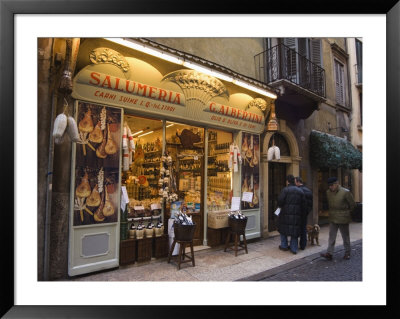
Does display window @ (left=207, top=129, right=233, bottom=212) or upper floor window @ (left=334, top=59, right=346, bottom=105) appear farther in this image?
upper floor window @ (left=334, top=59, right=346, bottom=105)

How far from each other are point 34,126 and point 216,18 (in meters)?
2.69

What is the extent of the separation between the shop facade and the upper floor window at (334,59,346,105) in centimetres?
553

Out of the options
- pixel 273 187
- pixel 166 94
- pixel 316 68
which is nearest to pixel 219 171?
pixel 273 187

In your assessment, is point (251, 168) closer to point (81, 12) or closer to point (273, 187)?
point (273, 187)

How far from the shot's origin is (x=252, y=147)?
6750mm

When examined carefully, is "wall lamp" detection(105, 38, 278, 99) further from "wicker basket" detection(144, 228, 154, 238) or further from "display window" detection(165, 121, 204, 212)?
"wicker basket" detection(144, 228, 154, 238)

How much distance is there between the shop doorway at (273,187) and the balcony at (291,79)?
5.83ft

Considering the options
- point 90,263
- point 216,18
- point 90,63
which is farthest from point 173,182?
point 216,18

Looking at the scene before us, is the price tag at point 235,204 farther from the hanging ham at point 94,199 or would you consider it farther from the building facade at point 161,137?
the hanging ham at point 94,199

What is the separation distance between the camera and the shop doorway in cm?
764

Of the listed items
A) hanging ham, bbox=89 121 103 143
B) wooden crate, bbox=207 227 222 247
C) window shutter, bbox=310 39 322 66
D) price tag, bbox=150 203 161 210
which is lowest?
wooden crate, bbox=207 227 222 247

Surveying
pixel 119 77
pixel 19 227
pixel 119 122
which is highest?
pixel 119 77

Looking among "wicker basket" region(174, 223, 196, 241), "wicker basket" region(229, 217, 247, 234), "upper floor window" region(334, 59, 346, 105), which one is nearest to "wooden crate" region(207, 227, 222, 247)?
"wicker basket" region(229, 217, 247, 234)

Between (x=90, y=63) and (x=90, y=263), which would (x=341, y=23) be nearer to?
(x=90, y=63)
